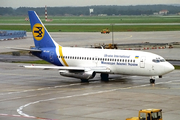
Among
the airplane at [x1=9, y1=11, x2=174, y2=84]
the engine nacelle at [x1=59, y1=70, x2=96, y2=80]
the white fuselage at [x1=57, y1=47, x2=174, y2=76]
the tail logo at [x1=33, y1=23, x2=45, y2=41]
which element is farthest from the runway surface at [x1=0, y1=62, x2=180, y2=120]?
the tail logo at [x1=33, y1=23, x2=45, y2=41]

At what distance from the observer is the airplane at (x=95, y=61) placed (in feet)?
178

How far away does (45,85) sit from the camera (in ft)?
182

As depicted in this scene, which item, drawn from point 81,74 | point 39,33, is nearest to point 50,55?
point 39,33

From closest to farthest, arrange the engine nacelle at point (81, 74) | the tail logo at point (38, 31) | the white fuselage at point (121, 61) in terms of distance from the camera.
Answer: the white fuselage at point (121, 61)
the engine nacelle at point (81, 74)
the tail logo at point (38, 31)

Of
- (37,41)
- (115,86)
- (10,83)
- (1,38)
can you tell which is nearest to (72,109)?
(115,86)

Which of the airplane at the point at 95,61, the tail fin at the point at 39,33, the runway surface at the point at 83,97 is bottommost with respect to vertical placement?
the runway surface at the point at 83,97

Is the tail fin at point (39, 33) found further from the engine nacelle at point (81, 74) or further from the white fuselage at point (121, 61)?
the engine nacelle at point (81, 74)

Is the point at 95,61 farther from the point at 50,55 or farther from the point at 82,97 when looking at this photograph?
the point at 82,97

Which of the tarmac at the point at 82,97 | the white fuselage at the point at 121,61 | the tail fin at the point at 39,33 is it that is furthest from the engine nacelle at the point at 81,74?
the tail fin at the point at 39,33

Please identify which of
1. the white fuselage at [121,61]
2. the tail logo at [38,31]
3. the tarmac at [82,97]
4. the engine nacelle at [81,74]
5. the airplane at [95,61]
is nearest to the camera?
the tarmac at [82,97]

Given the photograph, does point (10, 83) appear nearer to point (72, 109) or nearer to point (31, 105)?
point (31, 105)

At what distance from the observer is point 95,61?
191ft

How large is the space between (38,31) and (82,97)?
68.9 ft

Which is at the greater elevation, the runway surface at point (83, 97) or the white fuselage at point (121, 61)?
the white fuselage at point (121, 61)
